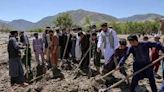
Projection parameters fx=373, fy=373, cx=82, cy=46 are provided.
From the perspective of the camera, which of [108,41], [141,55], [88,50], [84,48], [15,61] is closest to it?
[141,55]

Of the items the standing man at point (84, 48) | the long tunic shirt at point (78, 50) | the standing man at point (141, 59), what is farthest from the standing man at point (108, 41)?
the long tunic shirt at point (78, 50)

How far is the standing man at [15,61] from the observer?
445 inches

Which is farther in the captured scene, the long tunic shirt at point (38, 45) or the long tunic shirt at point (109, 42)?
the long tunic shirt at point (38, 45)

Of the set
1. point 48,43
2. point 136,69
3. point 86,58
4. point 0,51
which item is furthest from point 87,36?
point 0,51

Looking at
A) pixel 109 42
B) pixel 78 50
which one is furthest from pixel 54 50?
pixel 109 42

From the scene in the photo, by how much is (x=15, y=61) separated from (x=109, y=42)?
3.07 m

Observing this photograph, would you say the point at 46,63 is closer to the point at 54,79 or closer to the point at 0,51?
the point at 54,79

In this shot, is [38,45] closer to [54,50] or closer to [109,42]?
[54,50]

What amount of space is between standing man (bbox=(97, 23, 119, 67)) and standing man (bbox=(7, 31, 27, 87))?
260 centimetres

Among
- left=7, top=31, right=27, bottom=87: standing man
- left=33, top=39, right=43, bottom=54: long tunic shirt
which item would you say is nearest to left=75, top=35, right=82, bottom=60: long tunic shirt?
left=33, top=39, right=43, bottom=54: long tunic shirt

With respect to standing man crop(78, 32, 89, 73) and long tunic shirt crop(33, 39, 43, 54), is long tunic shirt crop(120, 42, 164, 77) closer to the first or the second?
standing man crop(78, 32, 89, 73)

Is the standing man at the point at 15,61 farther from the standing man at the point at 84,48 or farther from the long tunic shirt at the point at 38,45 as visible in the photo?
the long tunic shirt at the point at 38,45

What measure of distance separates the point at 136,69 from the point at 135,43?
66 centimetres

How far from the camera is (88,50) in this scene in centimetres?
1248
